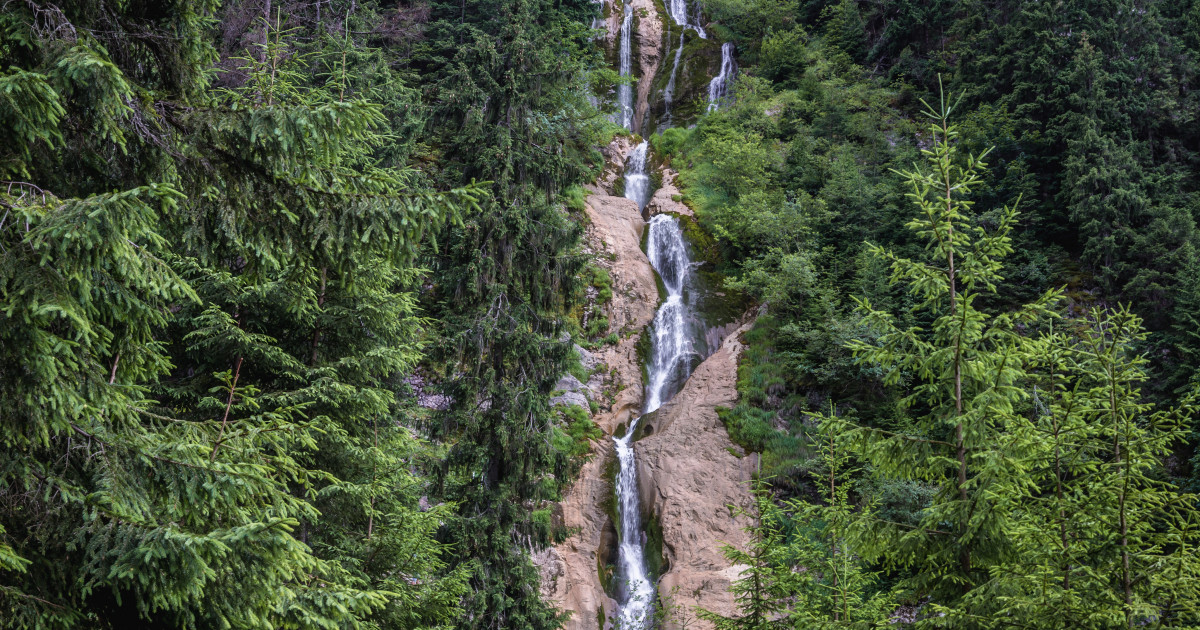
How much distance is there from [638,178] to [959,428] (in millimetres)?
22919

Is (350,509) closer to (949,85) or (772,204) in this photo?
(772,204)

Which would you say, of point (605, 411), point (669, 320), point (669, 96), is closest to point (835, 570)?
point (605, 411)

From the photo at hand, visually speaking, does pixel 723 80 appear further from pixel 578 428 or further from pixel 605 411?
pixel 578 428

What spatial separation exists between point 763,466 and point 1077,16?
16988 millimetres

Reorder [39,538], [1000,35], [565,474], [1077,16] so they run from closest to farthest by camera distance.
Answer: [39,538] → [565,474] → [1077,16] → [1000,35]

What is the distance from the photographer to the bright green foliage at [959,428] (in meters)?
5.00

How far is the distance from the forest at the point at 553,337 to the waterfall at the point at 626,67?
474 cm

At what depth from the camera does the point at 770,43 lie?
3058 cm

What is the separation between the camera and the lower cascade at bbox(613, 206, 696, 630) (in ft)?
50.2

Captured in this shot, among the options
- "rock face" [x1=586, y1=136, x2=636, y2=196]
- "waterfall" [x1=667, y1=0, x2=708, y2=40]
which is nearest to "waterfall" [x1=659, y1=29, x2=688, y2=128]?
"waterfall" [x1=667, y1=0, x2=708, y2=40]

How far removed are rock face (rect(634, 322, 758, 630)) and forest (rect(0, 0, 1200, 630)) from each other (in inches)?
4.5

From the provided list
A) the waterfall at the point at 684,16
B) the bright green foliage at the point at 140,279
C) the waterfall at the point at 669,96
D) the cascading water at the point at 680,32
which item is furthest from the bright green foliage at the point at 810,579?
the waterfall at the point at 684,16

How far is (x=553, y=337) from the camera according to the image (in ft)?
33.6

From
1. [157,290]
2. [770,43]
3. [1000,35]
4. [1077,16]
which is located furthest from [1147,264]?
[157,290]
